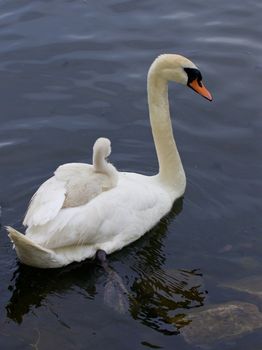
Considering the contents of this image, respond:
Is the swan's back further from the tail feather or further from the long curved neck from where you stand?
the long curved neck

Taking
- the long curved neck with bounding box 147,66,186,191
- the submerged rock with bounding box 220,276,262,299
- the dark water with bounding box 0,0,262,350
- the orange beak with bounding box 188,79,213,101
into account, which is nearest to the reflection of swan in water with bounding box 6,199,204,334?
the dark water with bounding box 0,0,262,350

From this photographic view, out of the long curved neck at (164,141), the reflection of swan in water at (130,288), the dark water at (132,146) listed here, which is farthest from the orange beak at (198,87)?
the reflection of swan in water at (130,288)

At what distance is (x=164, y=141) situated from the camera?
924cm

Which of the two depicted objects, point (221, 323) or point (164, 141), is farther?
point (164, 141)

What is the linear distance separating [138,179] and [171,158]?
572mm

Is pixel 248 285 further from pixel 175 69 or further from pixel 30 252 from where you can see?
pixel 175 69

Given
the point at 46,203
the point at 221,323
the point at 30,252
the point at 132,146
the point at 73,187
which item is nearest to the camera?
the point at 221,323

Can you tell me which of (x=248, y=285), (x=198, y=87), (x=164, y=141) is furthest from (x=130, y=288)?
(x=198, y=87)

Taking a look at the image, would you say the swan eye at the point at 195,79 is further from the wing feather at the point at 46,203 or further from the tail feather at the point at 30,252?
the tail feather at the point at 30,252

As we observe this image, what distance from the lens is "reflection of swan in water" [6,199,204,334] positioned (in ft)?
24.5

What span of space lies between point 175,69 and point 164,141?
0.85m

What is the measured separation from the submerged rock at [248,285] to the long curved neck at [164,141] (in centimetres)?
169

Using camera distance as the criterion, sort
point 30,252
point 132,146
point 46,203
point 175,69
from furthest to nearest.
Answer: point 132,146
point 175,69
point 46,203
point 30,252

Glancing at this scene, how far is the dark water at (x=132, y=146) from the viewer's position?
7.46 metres
